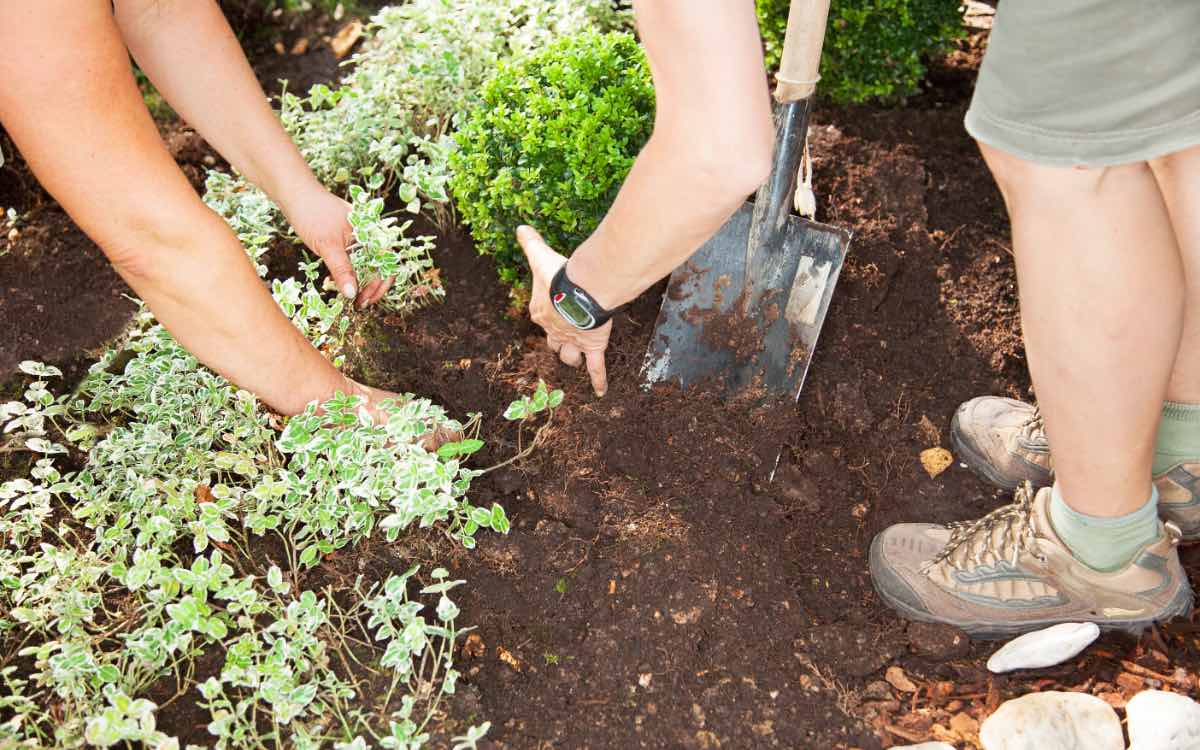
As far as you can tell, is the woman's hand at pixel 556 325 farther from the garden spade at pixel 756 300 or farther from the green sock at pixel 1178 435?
the green sock at pixel 1178 435

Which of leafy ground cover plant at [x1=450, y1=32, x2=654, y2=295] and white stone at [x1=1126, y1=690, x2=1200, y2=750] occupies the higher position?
leafy ground cover plant at [x1=450, y1=32, x2=654, y2=295]

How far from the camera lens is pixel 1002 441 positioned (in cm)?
219

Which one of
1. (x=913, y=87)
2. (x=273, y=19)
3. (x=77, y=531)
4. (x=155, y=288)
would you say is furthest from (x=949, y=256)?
(x=273, y=19)

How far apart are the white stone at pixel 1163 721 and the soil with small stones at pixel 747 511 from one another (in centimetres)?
7

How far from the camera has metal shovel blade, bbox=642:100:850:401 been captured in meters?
2.25

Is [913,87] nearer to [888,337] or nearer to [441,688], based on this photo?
[888,337]

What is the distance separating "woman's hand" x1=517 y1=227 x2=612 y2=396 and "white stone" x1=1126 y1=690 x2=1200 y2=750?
4.00 feet

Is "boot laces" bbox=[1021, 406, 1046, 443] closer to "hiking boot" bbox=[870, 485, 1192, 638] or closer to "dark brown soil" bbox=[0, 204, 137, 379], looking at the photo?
"hiking boot" bbox=[870, 485, 1192, 638]

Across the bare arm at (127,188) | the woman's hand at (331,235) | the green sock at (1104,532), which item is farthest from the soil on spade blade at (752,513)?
the bare arm at (127,188)

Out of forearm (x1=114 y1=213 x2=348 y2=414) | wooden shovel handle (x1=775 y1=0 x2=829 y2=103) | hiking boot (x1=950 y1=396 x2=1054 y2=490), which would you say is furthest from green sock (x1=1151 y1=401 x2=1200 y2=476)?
forearm (x1=114 y1=213 x2=348 y2=414)

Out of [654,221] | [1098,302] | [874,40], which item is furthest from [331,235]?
[1098,302]

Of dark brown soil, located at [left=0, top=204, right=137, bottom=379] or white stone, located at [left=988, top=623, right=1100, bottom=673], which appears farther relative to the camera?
dark brown soil, located at [left=0, top=204, right=137, bottom=379]

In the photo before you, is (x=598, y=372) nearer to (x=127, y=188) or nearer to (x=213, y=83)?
(x=127, y=188)

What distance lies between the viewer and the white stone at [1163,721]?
Answer: 66.7 inches
